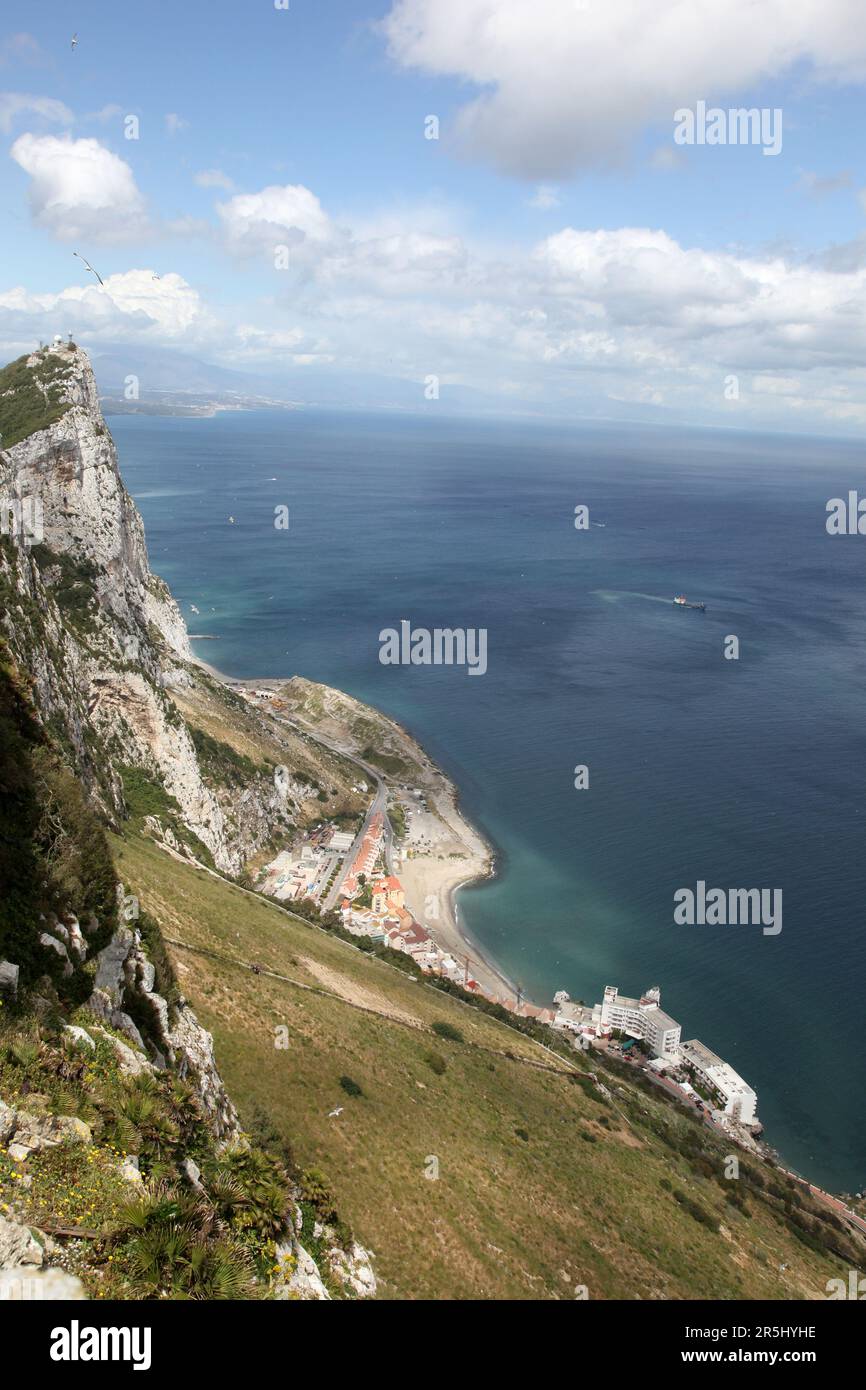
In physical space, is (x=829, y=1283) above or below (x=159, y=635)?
below

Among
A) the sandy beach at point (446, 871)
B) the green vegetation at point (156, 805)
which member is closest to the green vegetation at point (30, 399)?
the green vegetation at point (156, 805)

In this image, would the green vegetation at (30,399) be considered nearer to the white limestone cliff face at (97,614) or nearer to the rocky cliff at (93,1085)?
the white limestone cliff face at (97,614)

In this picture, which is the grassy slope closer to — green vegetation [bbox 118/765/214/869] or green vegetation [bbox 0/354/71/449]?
green vegetation [bbox 118/765/214/869]

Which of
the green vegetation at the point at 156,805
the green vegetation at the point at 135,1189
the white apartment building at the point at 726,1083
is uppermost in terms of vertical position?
the green vegetation at the point at 135,1189

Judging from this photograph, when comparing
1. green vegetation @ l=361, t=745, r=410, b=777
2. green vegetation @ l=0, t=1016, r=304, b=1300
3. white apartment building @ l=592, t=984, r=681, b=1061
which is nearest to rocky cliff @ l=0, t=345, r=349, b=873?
green vegetation @ l=0, t=1016, r=304, b=1300

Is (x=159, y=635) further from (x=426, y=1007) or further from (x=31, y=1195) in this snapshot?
(x=31, y=1195)
